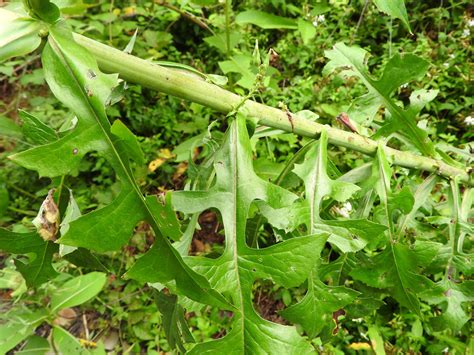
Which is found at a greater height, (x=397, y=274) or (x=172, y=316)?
(x=397, y=274)

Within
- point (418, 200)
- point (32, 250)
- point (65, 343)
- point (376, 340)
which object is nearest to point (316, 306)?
point (418, 200)

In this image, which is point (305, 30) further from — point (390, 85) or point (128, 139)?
point (128, 139)

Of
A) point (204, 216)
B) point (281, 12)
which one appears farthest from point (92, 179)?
point (281, 12)

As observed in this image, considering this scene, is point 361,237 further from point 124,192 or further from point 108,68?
point 108,68

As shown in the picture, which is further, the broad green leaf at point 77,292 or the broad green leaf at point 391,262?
the broad green leaf at point 77,292

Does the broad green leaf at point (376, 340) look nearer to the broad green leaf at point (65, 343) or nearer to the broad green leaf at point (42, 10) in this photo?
the broad green leaf at point (65, 343)

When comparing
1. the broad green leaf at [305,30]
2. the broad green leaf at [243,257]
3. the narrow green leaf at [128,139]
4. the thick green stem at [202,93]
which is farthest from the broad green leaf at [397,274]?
the broad green leaf at [305,30]
